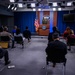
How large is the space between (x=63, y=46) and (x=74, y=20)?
11.2 meters

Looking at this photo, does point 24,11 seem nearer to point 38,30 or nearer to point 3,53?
point 38,30

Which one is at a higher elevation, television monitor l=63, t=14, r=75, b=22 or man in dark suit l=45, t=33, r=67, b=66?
television monitor l=63, t=14, r=75, b=22

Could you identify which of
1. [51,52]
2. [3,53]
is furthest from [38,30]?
[51,52]

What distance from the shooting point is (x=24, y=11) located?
1588 centimetres

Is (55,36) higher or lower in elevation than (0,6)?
lower

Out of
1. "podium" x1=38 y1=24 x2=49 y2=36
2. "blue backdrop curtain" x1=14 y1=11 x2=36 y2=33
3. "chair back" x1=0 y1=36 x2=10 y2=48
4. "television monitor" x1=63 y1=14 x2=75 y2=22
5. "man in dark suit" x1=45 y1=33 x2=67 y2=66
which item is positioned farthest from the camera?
"blue backdrop curtain" x1=14 y1=11 x2=36 y2=33

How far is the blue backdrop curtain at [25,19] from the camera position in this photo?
52.3 feet

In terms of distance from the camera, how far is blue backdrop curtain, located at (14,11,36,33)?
16.0 metres

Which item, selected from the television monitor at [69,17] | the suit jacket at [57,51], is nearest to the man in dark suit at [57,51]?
the suit jacket at [57,51]

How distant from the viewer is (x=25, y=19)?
52.9 ft

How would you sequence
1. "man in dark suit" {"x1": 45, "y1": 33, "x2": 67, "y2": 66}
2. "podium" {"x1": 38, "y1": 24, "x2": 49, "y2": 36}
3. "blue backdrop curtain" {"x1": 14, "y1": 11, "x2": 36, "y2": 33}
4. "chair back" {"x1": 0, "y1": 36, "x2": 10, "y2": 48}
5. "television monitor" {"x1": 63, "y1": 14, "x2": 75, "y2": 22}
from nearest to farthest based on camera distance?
"man in dark suit" {"x1": 45, "y1": 33, "x2": 67, "y2": 66} < "chair back" {"x1": 0, "y1": 36, "x2": 10, "y2": 48} < "television monitor" {"x1": 63, "y1": 14, "x2": 75, "y2": 22} < "podium" {"x1": 38, "y1": 24, "x2": 49, "y2": 36} < "blue backdrop curtain" {"x1": 14, "y1": 11, "x2": 36, "y2": 33}

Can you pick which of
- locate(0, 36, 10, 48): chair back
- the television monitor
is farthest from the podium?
locate(0, 36, 10, 48): chair back

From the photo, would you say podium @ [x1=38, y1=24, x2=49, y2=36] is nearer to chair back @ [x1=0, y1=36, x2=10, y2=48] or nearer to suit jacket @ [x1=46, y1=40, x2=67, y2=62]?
chair back @ [x1=0, y1=36, x2=10, y2=48]

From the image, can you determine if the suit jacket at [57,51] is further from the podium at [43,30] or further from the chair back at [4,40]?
the podium at [43,30]
